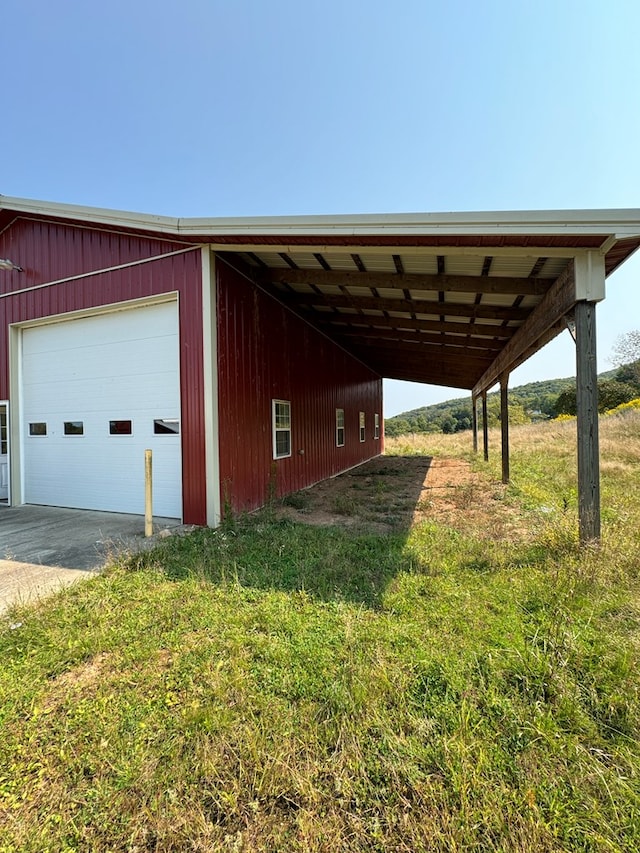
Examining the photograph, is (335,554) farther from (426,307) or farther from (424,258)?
(426,307)

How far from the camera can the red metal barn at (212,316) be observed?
4168 mm

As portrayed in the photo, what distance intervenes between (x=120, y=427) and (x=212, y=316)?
102 inches

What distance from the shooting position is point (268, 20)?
659cm

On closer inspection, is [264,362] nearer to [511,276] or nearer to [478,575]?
[511,276]

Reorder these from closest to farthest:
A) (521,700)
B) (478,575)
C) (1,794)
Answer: (1,794) < (521,700) < (478,575)

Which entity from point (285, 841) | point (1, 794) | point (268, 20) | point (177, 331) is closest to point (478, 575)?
point (285, 841)

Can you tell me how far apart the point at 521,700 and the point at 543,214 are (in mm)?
4212

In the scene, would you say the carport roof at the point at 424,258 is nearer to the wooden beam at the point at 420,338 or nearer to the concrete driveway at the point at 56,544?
the wooden beam at the point at 420,338

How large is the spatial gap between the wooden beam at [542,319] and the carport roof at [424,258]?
0.07 ft

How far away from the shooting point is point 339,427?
1263 centimetres

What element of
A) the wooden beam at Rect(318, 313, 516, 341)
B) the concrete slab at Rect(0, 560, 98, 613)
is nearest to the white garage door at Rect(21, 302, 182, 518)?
the concrete slab at Rect(0, 560, 98, 613)

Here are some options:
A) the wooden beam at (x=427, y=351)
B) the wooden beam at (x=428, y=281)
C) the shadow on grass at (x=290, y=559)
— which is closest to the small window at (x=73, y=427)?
the shadow on grass at (x=290, y=559)

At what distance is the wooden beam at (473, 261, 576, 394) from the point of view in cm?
441

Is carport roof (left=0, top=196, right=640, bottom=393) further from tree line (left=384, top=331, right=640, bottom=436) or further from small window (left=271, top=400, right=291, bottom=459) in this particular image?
tree line (left=384, top=331, right=640, bottom=436)
